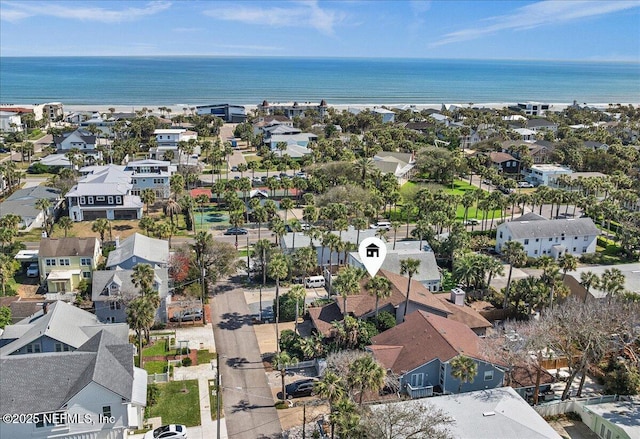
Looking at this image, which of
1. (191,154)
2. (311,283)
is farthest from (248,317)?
(191,154)

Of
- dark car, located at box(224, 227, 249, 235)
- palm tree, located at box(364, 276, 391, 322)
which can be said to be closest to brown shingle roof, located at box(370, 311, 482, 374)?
palm tree, located at box(364, 276, 391, 322)

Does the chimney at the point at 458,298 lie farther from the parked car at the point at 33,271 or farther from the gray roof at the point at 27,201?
the gray roof at the point at 27,201

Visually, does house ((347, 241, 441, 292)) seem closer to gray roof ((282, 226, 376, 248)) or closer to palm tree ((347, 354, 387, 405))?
gray roof ((282, 226, 376, 248))

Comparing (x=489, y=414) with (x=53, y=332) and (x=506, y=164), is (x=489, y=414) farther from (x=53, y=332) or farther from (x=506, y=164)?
(x=506, y=164)

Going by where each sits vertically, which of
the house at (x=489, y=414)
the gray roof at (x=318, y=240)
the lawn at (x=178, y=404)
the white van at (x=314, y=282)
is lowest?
the lawn at (x=178, y=404)

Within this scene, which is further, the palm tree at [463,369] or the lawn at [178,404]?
the palm tree at [463,369]

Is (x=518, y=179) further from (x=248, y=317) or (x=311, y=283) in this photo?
(x=248, y=317)

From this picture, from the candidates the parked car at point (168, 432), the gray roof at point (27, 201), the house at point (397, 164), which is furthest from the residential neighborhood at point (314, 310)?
the house at point (397, 164)

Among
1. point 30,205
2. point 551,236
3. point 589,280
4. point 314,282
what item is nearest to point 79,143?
point 30,205
